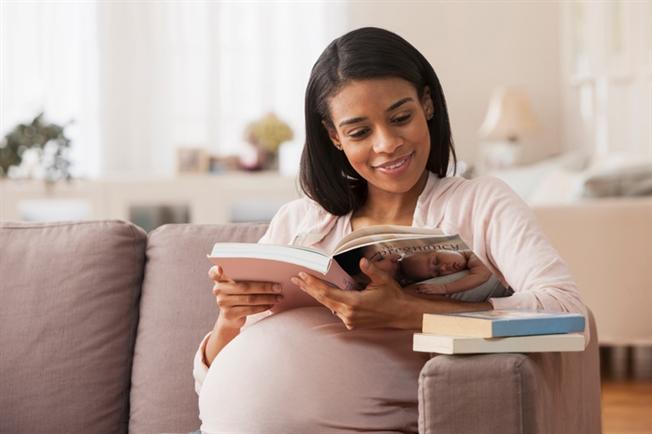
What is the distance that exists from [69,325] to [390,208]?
27.3 inches

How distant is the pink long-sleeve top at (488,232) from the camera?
5.39ft

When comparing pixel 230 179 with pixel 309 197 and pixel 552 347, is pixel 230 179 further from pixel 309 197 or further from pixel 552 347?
pixel 552 347

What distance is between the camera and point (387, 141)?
1774 mm

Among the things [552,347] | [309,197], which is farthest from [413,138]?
[552,347]

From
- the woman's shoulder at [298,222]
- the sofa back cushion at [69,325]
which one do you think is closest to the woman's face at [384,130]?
the woman's shoulder at [298,222]

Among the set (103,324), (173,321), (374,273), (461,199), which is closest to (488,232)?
(461,199)

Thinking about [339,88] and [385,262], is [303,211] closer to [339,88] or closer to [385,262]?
[339,88]

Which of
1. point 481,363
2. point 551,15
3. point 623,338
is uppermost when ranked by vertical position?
point 551,15

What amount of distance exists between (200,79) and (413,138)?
200 inches

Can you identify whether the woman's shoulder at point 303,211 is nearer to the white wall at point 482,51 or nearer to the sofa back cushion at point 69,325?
the sofa back cushion at point 69,325

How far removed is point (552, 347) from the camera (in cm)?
144

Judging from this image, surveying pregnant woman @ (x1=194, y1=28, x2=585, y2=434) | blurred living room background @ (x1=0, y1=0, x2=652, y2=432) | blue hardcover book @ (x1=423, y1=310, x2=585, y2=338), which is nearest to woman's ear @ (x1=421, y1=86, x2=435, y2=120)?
pregnant woman @ (x1=194, y1=28, x2=585, y2=434)

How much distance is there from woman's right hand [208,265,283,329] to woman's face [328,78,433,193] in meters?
0.28

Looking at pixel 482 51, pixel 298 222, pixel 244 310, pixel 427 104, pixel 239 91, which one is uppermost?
pixel 482 51
